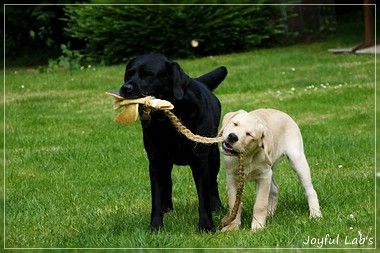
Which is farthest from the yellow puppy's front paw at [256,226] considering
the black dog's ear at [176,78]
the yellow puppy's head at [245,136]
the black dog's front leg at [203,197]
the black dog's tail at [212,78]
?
the black dog's tail at [212,78]

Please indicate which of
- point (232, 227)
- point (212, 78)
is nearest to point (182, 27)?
point (212, 78)

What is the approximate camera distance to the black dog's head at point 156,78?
4.42 meters

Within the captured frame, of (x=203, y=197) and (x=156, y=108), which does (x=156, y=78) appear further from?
(x=203, y=197)

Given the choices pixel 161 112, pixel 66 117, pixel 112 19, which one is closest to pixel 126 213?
pixel 161 112

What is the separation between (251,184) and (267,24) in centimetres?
1236

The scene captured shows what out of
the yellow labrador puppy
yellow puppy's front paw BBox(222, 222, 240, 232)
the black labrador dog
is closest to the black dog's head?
the black labrador dog

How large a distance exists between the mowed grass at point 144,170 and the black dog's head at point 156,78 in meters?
0.82

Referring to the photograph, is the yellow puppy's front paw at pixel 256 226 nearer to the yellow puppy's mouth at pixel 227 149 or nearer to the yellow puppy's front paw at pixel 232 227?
the yellow puppy's front paw at pixel 232 227

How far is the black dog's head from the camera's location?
4418 millimetres

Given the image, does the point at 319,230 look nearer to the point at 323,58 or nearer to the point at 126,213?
the point at 126,213

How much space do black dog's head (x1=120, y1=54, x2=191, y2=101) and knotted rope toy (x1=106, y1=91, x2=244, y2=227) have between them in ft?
0.25

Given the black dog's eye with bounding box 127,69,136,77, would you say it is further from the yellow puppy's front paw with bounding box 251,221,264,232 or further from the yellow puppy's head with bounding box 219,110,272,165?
the yellow puppy's front paw with bounding box 251,221,264,232

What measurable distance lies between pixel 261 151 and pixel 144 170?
2.28 metres

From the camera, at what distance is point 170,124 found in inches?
178
